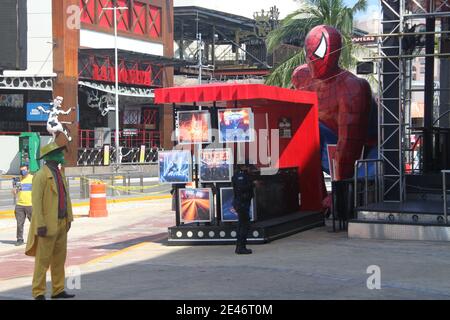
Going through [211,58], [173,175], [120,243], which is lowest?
[120,243]

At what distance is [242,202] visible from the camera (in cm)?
1301

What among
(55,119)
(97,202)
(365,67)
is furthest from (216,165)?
(55,119)

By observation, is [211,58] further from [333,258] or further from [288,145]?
[333,258]

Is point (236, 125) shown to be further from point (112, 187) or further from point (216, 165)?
point (112, 187)

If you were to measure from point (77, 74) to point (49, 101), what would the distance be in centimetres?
319

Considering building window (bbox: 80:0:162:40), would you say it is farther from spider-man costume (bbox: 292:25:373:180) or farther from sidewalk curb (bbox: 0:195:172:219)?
spider-man costume (bbox: 292:25:373:180)

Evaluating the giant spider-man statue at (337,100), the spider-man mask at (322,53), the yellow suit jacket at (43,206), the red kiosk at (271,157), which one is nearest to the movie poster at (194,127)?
the red kiosk at (271,157)

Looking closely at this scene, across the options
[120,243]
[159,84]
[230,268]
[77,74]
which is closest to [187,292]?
[230,268]

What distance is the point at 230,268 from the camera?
38.1ft

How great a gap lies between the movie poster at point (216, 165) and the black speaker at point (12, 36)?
11278 millimetres

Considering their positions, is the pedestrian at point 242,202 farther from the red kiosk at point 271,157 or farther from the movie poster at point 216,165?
the red kiosk at point 271,157

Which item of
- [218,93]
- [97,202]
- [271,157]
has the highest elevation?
[218,93]

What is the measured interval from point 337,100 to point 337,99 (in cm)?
3

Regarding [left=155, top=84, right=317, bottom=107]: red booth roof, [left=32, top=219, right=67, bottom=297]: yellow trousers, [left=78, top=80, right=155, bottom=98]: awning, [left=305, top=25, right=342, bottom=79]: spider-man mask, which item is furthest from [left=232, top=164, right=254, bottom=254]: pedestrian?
[left=78, top=80, right=155, bottom=98]: awning
